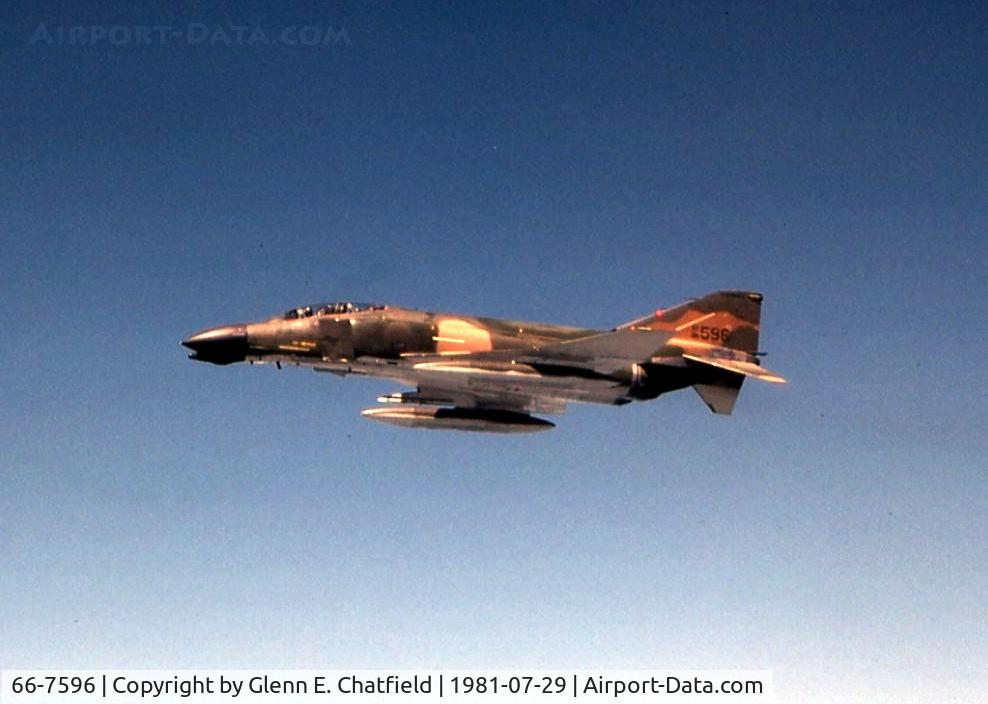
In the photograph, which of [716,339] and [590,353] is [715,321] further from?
[590,353]

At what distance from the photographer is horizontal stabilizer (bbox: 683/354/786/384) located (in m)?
29.8

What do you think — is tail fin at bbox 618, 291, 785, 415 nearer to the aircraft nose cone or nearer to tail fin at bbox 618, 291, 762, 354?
tail fin at bbox 618, 291, 762, 354

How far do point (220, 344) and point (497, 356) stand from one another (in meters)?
7.23

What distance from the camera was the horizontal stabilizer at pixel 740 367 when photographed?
2977 centimetres

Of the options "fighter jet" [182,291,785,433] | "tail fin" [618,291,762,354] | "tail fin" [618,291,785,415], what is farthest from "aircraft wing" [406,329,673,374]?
"tail fin" [618,291,762,354]

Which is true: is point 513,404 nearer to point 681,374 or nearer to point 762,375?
point 681,374

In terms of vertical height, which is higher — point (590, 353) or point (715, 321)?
point (715, 321)

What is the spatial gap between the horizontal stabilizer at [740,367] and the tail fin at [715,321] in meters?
1.06

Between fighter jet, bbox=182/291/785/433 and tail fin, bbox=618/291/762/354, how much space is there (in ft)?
0.10

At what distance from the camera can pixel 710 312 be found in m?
31.8

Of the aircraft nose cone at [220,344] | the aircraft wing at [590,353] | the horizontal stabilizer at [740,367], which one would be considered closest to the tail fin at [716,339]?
the horizontal stabilizer at [740,367]

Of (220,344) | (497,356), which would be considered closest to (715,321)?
(497,356)

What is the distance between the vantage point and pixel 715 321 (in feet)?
104

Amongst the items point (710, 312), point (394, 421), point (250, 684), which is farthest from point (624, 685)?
point (710, 312)
